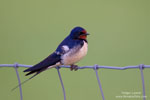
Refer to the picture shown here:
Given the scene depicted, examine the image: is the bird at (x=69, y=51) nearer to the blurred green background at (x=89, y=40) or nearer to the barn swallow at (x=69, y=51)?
the barn swallow at (x=69, y=51)

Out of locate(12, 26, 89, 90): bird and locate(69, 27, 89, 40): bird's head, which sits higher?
locate(69, 27, 89, 40): bird's head

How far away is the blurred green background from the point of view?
15.4ft

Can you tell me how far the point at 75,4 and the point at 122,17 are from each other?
1.04m

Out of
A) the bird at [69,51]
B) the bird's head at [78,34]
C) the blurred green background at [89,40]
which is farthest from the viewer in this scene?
the blurred green background at [89,40]

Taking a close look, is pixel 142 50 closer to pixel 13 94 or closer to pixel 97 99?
pixel 97 99

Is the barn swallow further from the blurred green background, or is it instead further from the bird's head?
the blurred green background

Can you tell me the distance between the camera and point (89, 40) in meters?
5.80

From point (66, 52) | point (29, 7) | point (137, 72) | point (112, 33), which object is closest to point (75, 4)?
point (29, 7)

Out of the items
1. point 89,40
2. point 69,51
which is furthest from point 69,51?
point 89,40

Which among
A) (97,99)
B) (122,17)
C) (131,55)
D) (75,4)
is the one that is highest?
(75,4)

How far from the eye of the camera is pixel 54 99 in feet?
14.8

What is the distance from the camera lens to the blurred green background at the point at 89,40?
4.68m

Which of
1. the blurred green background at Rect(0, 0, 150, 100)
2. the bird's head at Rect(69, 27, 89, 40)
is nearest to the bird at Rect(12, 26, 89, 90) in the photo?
the bird's head at Rect(69, 27, 89, 40)

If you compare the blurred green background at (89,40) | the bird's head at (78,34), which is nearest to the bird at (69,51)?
the bird's head at (78,34)
